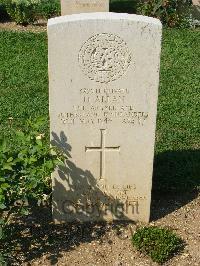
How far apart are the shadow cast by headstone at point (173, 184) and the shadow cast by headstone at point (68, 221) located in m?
0.52

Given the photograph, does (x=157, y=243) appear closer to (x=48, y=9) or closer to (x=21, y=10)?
(x=21, y=10)

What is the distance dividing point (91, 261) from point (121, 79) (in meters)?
1.77

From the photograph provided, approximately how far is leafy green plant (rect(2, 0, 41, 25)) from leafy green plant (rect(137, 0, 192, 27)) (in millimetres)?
2484

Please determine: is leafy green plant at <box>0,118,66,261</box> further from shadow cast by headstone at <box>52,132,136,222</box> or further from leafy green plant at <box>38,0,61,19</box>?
leafy green plant at <box>38,0,61,19</box>

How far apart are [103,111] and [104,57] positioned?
0.53 m

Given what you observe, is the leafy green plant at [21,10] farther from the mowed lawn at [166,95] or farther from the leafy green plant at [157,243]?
the leafy green plant at [157,243]

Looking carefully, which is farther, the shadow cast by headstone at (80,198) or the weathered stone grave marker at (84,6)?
the weathered stone grave marker at (84,6)

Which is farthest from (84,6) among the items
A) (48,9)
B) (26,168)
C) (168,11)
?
(26,168)

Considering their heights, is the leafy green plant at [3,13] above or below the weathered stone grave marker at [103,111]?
above

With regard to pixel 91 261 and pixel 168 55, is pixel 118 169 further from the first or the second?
pixel 168 55

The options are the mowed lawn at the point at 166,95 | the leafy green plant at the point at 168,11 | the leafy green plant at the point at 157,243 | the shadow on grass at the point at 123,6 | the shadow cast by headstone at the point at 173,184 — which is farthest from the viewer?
the shadow on grass at the point at 123,6

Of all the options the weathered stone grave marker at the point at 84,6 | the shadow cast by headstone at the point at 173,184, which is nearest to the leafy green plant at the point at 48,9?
the weathered stone grave marker at the point at 84,6

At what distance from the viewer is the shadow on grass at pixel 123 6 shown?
1272 centimetres

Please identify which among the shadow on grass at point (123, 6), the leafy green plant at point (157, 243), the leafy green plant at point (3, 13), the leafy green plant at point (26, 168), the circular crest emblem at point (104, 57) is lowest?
the leafy green plant at point (157, 243)
